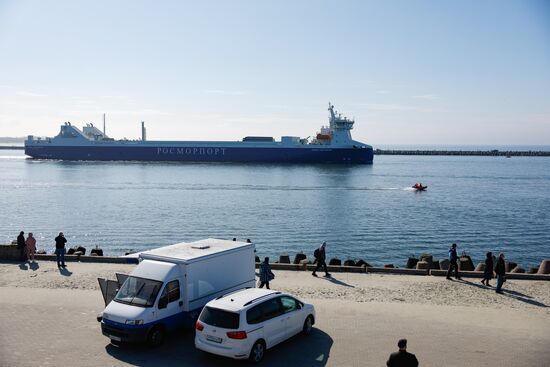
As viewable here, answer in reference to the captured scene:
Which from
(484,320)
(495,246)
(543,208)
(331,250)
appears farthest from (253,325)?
(543,208)

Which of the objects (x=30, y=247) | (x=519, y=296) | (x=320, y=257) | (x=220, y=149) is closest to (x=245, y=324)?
(x=320, y=257)

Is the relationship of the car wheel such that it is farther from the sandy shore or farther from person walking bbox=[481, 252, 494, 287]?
person walking bbox=[481, 252, 494, 287]

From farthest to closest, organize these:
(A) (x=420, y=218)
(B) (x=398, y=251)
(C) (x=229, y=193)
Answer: (C) (x=229, y=193) → (A) (x=420, y=218) → (B) (x=398, y=251)

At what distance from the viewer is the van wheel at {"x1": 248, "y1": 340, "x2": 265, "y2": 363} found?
8.62 metres

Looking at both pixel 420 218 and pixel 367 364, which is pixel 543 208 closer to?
pixel 420 218

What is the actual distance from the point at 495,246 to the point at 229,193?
32150 millimetres

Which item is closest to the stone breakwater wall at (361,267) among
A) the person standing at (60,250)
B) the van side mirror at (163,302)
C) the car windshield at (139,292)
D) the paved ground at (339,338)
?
the person standing at (60,250)

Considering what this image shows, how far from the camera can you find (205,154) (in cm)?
10581

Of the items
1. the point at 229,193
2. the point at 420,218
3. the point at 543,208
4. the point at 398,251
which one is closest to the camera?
the point at 398,251

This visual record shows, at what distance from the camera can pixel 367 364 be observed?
8.57 meters

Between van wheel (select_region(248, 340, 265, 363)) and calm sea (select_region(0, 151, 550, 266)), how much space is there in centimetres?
1678

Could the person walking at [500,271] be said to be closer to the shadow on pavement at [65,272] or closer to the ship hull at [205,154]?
the shadow on pavement at [65,272]

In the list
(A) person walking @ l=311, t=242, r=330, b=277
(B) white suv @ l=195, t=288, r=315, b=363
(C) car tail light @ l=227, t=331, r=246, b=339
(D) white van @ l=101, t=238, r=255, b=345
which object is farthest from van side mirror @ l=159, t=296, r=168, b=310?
(A) person walking @ l=311, t=242, r=330, b=277

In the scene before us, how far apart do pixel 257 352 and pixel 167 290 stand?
2.30 meters
